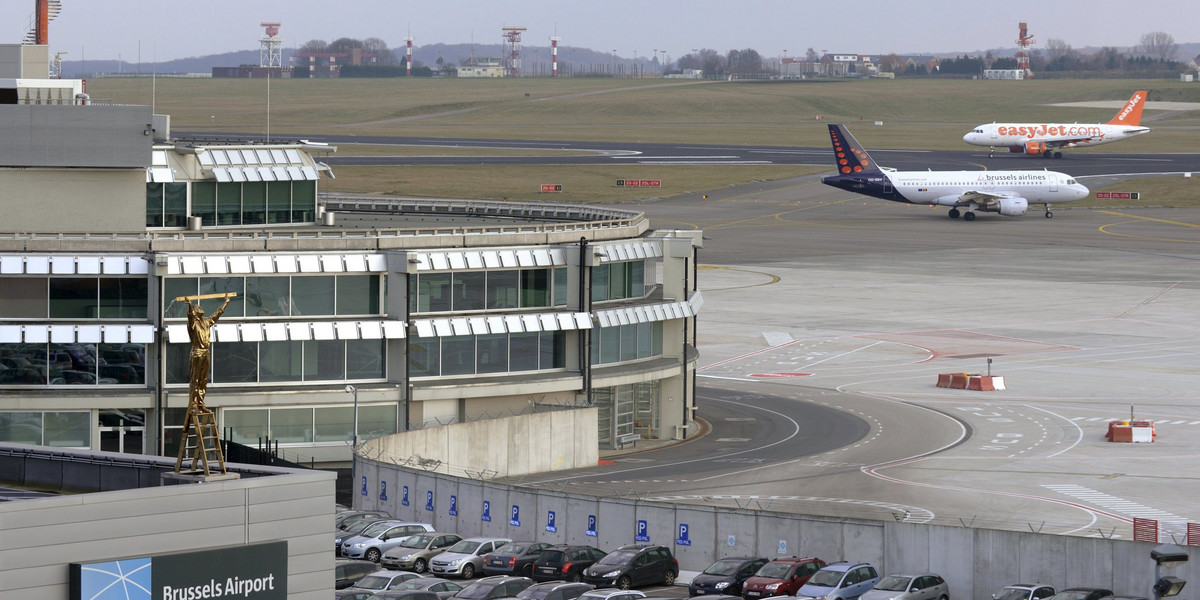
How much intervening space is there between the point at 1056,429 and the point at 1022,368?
16.5 metres

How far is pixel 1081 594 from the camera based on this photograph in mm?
42406

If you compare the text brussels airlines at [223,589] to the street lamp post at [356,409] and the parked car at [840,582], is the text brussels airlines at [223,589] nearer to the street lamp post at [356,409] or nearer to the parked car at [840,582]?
the parked car at [840,582]

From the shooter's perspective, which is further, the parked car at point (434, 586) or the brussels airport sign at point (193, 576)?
the parked car at point (434, 586)

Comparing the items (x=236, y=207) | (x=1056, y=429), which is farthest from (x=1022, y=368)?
(x=236, y=207)

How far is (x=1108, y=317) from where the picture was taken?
10650 centimetres

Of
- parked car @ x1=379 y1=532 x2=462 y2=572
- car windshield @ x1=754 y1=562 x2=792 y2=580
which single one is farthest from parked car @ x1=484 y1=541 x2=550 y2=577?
car windshield @ x1=754 y1=562 x2=792 y2=580

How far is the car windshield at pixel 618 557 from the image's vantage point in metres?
47.4

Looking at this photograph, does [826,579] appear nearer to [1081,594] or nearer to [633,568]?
[633,568]

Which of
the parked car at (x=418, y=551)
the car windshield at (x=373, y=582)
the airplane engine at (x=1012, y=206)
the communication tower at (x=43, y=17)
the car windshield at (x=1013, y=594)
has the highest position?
the communication tower at (x=43, y=17)

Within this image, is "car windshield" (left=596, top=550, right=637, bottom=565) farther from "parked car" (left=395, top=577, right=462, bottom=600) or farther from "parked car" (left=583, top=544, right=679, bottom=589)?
"parked car" (left=395, top=577, right=462, bottom=600)

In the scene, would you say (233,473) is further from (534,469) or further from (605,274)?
(605,274)

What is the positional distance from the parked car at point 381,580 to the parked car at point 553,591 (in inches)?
124

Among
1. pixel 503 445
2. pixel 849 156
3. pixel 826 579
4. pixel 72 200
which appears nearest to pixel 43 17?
pixel 72 200

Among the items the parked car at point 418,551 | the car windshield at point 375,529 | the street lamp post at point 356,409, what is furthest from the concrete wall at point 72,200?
the parked car at point 418,551
